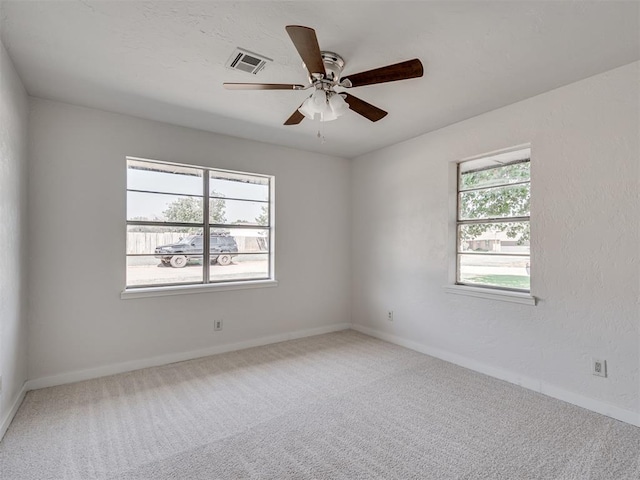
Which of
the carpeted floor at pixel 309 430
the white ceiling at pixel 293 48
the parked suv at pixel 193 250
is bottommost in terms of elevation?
the carpeted floor at pixel 309 430

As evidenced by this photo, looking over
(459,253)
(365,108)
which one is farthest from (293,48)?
(459,253)

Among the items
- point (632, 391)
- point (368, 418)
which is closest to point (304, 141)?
point (368, 418)

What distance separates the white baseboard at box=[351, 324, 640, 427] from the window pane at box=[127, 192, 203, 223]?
2961mm

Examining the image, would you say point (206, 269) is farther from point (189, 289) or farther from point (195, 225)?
point (195, 225)

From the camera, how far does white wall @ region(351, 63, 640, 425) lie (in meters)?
2.37

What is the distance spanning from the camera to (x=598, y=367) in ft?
8.14

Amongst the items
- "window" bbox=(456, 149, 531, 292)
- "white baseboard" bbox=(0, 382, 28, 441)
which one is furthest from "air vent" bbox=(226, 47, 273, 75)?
"white baseboard" bbox=(0, 382, 28, 441)

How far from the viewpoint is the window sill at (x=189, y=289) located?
3.30 metres

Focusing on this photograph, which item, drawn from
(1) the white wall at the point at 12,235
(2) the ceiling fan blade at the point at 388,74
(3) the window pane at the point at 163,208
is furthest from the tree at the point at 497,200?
(1) the white wall at the point at 12,235

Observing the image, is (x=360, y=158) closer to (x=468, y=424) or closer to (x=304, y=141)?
(x=304, y=141)

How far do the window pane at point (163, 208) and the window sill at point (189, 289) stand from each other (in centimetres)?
75

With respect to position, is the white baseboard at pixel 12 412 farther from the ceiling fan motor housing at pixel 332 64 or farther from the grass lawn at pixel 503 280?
the grass lawn at pixel 503 280

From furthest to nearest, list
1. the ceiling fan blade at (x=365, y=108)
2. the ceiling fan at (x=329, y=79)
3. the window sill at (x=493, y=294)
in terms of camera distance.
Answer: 1. the window sill at (x=493, y=294)
2. the ceiling fan blade at (x=365, y=108)
3. the ceiling fan at (x=329, y=79)

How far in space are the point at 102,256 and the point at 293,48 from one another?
103 inches
